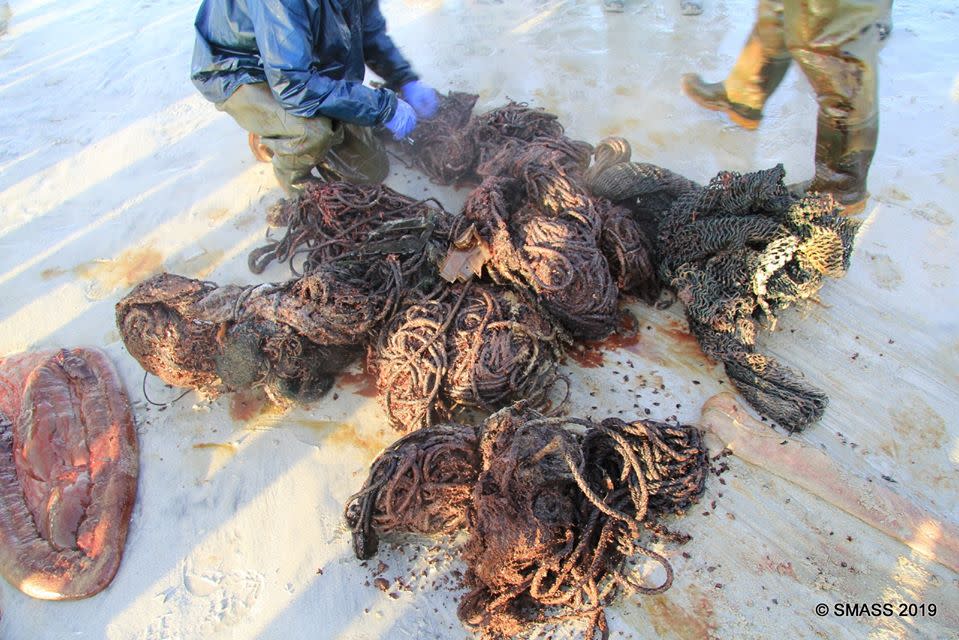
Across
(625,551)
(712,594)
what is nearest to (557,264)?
(625,551)

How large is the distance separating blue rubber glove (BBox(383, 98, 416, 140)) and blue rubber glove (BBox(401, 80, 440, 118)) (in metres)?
0.47

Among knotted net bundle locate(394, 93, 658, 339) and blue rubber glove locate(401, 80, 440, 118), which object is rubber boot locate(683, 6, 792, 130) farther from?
blue rubber glove locate(401, 80, 440, 118)

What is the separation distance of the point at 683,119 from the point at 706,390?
96.5 inches

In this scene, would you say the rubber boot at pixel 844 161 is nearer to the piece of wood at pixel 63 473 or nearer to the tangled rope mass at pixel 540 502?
the tangled rope mass at pixel 540 502

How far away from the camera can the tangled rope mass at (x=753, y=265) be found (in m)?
2.97

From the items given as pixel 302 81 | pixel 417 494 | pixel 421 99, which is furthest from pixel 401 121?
pixel 417 494

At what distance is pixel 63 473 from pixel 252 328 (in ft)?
3.74

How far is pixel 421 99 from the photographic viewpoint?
174 inches

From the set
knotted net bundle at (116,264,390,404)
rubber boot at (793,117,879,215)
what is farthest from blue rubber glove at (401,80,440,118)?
rubber boot at (793,117,879,215)

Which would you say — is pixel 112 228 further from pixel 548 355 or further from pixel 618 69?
pixel 618 69

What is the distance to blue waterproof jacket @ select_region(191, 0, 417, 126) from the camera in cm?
330

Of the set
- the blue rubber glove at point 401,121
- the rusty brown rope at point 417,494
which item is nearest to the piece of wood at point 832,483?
the rusty brown rope at point 417,494

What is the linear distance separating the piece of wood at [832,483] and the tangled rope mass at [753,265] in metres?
0.14

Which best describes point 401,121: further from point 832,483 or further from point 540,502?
point 832,483
